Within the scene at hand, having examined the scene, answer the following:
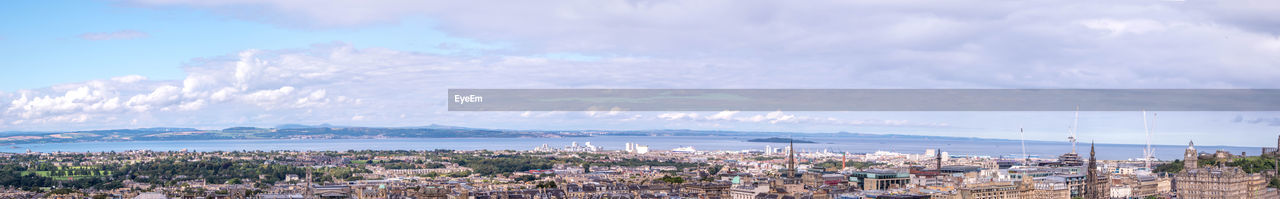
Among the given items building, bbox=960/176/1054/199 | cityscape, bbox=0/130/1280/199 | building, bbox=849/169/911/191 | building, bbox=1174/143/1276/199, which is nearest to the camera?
building, bbox=960/176/1054/199

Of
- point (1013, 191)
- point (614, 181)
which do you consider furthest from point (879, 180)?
point (614, 181)

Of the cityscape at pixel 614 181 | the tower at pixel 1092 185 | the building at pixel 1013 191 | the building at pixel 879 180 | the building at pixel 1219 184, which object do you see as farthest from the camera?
the building at pixel 879 180

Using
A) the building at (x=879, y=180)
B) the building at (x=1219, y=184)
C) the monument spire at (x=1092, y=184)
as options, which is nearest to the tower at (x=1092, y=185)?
the monument spire at (x=1092, y=184)

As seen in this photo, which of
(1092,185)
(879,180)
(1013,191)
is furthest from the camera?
(879,180)

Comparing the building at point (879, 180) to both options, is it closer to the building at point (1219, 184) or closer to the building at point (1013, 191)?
the building at point (1013, 191)

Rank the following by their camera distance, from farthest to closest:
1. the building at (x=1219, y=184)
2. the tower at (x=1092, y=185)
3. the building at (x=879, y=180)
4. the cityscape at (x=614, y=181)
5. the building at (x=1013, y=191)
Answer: the building at (x=879, y=180)
the tower at (x=1092, y=185)
the building at (x=1219, y=184)
the cityscape at (x=614, y=181)
the building at (x=1013, y=191)

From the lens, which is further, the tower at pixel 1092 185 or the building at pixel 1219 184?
the tower at pixel 1092 185

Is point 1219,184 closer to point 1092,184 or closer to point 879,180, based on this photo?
point 1092,184

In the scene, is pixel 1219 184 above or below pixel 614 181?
above

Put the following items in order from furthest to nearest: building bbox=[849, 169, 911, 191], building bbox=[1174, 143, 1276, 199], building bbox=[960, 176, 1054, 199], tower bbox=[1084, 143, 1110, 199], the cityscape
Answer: building bbox=[849, 169, 911, 191], tower bbox=[1084, 143, 1110, 199], building bbox=[1174, 143, 1276, 199], the cityscape, building bbox=[960, 176, 1054, 199]

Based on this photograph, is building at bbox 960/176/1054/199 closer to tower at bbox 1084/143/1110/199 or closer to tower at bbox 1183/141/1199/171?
tower at bbox 1084/143/1110/199

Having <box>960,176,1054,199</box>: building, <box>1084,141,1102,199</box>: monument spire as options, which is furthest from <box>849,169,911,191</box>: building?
<box>1084,141,1102,199</box>: monument spire

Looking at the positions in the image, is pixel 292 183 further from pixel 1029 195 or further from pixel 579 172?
pixel 1029 195
